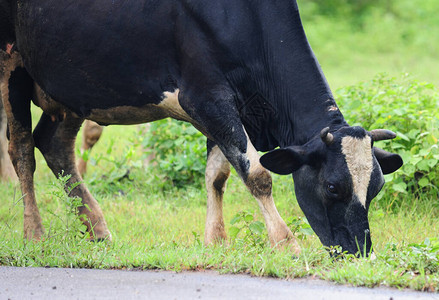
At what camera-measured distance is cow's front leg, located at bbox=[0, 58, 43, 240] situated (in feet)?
20.0

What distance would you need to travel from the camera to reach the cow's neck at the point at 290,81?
191 inches

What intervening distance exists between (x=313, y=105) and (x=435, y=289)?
1.44 m

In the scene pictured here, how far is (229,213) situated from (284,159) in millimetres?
2018

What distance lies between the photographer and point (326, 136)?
4.52 m

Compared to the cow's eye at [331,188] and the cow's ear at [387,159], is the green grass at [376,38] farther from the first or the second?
the cow's eye at [331,188]

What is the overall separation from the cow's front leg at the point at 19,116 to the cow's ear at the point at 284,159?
2.16 metres

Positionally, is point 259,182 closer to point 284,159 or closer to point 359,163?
point 284,159

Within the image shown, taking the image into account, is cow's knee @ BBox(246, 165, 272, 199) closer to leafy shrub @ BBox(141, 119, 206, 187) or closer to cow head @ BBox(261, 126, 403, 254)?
cow head @ BBox(261, 126, 403, 254)

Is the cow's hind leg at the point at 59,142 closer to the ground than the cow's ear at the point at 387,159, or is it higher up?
higher up

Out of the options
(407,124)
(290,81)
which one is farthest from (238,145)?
(407,124)

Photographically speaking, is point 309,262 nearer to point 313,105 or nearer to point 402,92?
point 313,105

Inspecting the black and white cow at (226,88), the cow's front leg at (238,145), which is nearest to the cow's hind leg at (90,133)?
the black and white cow at (226,88)

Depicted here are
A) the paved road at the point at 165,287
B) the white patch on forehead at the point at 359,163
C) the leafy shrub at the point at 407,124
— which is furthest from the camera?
the leafy shrub at the point at 407,124

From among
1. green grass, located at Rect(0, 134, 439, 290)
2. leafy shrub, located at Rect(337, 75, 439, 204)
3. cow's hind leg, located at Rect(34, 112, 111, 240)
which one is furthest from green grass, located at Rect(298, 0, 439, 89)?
cow's hind leg, located at Rect(34, 112, 111, 240)
